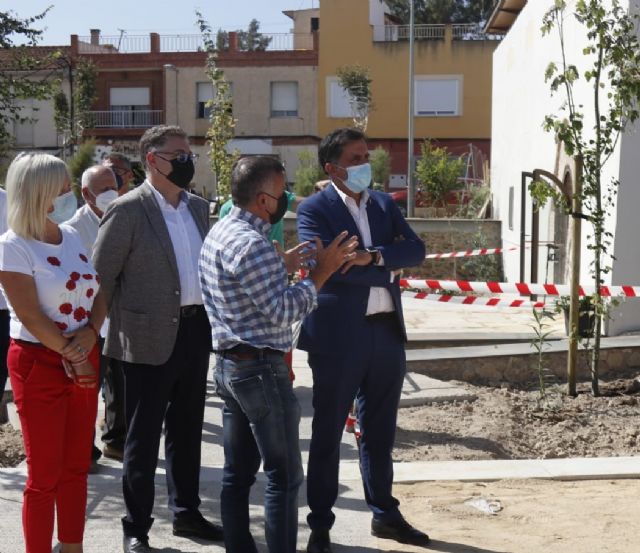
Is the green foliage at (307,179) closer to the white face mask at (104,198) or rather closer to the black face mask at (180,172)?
the white face mask at (104,198)

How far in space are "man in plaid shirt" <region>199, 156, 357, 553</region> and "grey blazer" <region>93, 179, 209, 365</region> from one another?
0.58m

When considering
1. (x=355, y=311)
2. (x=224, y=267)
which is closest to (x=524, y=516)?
(x=355, y=311)

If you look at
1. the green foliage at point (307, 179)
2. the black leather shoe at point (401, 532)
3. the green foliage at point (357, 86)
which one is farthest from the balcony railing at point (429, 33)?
the black leather shoe at point (401, 532)

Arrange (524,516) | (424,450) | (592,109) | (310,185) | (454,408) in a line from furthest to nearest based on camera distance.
Result: (310,185) → (592,109) → (454,408) → (424,450) → (524,516)

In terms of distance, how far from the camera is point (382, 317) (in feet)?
17.6

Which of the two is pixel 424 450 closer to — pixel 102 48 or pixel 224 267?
pixel 224 267

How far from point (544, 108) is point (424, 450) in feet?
33.5

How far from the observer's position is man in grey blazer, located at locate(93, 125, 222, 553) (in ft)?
17.1

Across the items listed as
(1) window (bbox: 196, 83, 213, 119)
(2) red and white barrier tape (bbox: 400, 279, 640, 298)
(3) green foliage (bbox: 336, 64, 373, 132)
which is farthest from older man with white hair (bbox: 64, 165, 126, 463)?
(1) window (bbox: 196, 83, 213, 119)

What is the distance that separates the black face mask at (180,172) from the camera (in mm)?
5352

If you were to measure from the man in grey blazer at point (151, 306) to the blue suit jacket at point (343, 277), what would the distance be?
57 centimetres

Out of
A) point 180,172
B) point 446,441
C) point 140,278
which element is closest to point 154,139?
point 180,172

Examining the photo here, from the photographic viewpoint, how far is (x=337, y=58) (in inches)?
1716

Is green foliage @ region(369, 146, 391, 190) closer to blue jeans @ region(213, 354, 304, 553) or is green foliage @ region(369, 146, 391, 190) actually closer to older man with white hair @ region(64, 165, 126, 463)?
older man with white hair @ region(64, 165, 126, 463)
